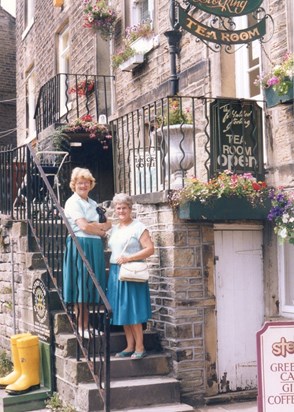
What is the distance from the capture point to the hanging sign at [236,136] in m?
7.03

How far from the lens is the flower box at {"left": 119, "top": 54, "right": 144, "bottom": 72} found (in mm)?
10281

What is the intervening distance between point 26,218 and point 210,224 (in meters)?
2.41

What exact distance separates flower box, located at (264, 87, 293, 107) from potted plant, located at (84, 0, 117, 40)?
17.3ft

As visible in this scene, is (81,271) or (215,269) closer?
(81,271)

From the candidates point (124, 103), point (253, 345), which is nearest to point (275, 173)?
point (253, 345)

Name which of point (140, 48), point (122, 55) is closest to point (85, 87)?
point (122, 55)

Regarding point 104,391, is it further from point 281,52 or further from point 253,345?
point 281,52

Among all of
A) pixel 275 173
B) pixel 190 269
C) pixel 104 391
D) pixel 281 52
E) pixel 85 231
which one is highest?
pixel 281 52

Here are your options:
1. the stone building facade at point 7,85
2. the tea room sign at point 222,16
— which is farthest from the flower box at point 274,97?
the stone building facade at point 7,85

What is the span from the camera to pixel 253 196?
6.83 m

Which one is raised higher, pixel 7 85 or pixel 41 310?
pixel 7 85

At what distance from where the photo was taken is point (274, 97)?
6.75 meters

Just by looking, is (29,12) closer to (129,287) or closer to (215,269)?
(215,269)

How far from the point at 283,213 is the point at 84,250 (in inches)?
79.6
